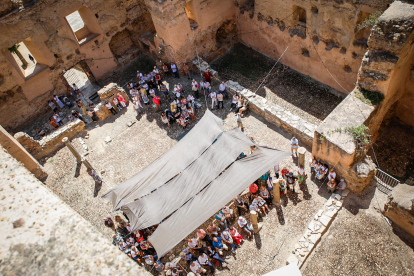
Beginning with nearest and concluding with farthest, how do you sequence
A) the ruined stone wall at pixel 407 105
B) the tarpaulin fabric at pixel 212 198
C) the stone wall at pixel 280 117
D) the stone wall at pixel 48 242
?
the stone wall at pixel 48 242 < the tarpaulin fabric at pixel 212 198 < the stone wall at pixel 280 117 < the ruined stone wall at pixel 407 105

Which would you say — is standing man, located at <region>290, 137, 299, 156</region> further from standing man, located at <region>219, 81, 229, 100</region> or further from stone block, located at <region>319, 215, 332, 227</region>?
A: standing man, located at <region>219, 81, 229, 100</region>

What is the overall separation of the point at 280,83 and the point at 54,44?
38.5 feet

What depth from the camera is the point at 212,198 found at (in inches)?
384

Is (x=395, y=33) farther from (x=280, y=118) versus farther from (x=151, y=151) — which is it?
(x=151, y=151)

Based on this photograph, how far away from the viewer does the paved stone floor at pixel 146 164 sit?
972 cm

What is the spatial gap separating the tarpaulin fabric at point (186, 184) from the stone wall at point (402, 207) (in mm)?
4675

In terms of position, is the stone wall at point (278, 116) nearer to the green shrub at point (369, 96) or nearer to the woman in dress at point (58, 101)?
the green shrub at point (369, 96)

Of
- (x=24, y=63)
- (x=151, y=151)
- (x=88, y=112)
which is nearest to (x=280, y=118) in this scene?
(x=151, y=151)

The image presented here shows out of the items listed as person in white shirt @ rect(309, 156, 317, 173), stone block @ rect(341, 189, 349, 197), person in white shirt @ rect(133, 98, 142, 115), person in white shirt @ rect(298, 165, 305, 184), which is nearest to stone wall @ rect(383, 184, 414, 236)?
stone block @ rect(341, 189, 349, 197)

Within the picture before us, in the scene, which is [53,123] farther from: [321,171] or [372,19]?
[372,19]

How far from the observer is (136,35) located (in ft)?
60.9

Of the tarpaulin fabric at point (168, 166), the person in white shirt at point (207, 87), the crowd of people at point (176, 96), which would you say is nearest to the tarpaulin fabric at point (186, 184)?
the tarpaulin fabric at point (168, 166)

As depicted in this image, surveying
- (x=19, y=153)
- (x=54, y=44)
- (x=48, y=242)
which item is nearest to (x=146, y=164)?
(x=19, y=153)

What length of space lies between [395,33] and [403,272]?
724 centimetres
